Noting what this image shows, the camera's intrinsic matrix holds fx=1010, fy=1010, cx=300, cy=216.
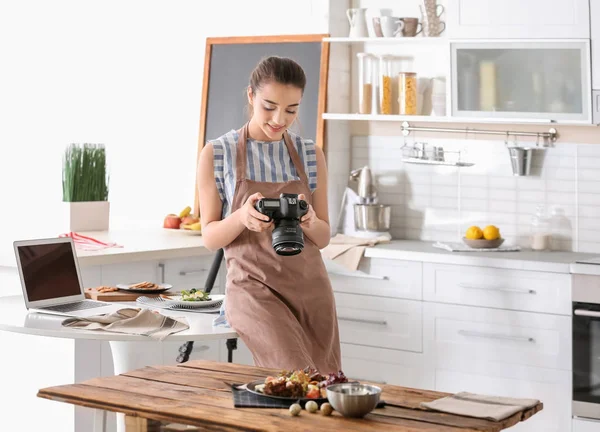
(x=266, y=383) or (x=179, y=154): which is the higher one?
(x=179, y=154)

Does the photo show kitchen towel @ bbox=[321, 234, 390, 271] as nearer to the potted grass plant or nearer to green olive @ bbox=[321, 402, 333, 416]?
the potted grass plant

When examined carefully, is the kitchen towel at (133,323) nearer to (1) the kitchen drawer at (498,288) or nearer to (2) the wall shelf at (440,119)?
(1) the kitchen drawer at (498,288)

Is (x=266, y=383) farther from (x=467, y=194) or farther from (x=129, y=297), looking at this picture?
(x=467, y=194)

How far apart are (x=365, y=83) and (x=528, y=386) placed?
73.7 inches

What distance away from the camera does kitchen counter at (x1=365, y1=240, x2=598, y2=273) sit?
4.54 metres

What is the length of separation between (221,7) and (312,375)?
13.0ft

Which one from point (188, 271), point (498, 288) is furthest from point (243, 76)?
point (498, 288)

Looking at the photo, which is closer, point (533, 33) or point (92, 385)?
point (92, 385)

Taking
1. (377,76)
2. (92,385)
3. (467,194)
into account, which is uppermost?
(377,76)

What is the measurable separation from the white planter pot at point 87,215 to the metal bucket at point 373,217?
1342mm

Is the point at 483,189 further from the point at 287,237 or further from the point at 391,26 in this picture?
the point at 287,237

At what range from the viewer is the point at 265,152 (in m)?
3.28

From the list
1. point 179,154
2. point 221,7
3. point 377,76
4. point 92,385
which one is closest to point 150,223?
point 179,154

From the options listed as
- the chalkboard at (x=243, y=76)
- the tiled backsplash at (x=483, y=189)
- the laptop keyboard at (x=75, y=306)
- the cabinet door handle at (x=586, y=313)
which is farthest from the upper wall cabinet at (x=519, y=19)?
the laptop keyboard at (x=75, y=306)
